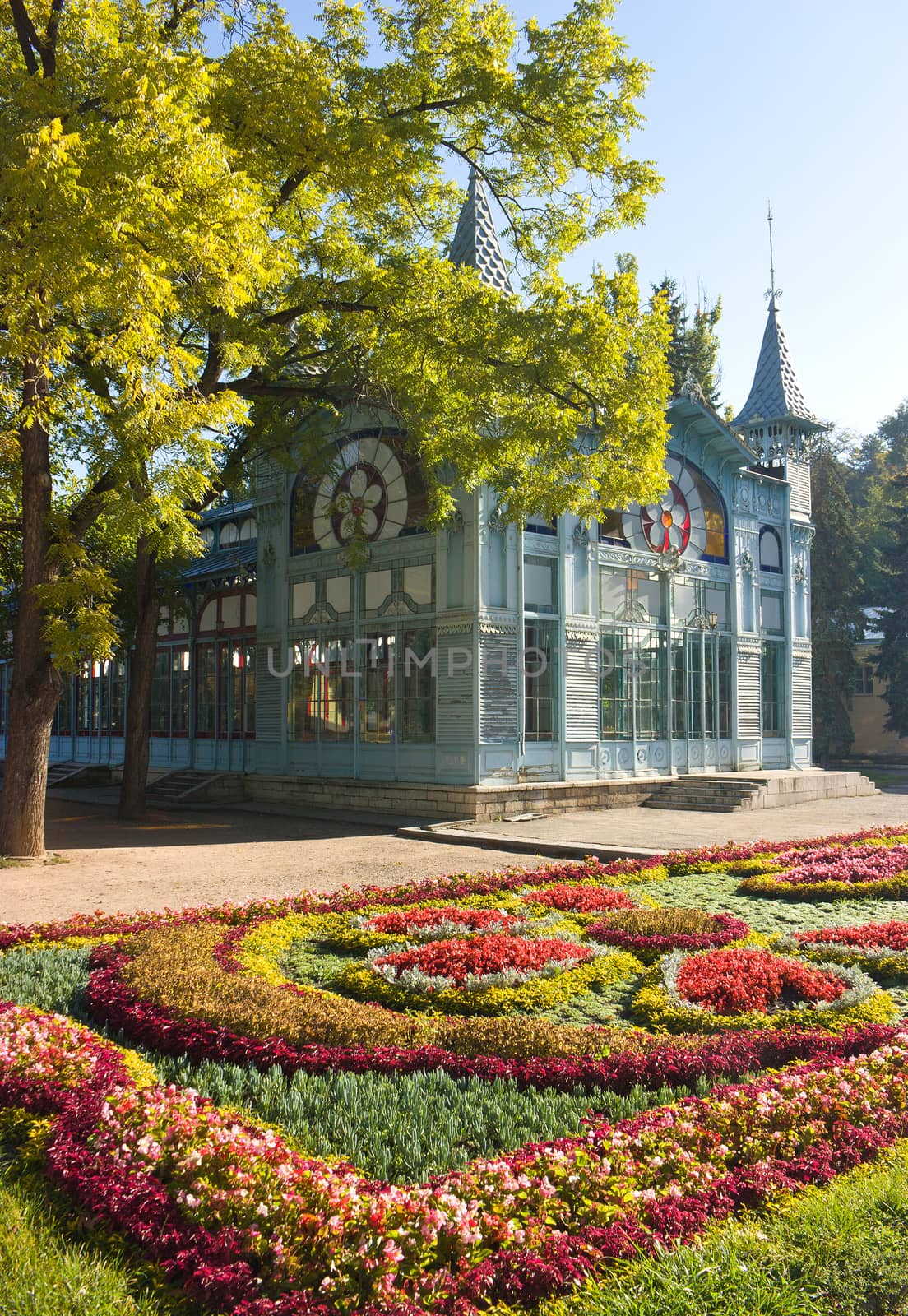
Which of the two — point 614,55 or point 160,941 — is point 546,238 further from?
point 160,941

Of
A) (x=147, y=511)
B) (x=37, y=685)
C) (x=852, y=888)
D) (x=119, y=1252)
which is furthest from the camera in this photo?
(x=37, y=685)

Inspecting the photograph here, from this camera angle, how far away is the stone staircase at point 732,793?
2091 centimetres

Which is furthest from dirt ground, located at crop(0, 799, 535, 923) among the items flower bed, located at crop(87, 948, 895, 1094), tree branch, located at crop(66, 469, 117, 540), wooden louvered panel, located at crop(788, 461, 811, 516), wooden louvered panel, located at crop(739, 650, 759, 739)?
wooden louvered panel, located at crop(788, 461, 811, 516)

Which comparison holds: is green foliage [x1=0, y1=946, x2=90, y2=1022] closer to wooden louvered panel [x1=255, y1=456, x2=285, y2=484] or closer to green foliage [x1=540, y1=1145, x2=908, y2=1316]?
green foliage [x1=540, y1=1145, x2=908, y2=1316]

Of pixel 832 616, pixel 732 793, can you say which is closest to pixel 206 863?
pixel 732 793

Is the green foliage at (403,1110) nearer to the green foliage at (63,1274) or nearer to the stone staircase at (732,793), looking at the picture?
the green foliage at (63,1274)

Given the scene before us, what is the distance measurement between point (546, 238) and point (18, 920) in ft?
40.2

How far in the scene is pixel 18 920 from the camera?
9.45m

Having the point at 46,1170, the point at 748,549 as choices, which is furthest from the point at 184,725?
the point at 46,1170

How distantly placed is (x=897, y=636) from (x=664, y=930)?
37459 millimetres

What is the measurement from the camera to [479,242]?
19.9 m

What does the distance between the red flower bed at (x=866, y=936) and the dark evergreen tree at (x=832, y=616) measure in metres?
33.5

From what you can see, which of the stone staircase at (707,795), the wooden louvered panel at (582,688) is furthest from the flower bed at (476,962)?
the stone staircase at (707,795)

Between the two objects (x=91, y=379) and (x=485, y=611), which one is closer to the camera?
(x=91, y=379)
